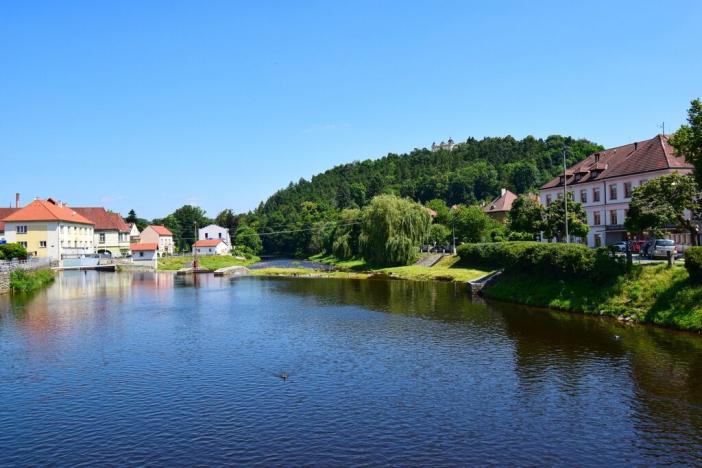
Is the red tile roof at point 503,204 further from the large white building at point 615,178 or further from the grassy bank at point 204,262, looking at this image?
the grassy bank at point 204,262

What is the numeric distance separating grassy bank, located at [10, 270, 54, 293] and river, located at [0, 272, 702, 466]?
786 inches

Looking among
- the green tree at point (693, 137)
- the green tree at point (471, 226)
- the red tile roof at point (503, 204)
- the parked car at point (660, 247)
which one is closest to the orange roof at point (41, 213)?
the green tree at point (471, 226)

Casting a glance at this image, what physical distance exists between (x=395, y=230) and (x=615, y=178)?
28.5 meters

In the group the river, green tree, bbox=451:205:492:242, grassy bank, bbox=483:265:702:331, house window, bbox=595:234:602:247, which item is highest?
green tree, bbox=451:205:492:242

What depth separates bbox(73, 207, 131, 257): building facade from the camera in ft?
364

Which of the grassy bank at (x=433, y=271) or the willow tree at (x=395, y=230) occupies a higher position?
the willow tree at (x=395, y=230)

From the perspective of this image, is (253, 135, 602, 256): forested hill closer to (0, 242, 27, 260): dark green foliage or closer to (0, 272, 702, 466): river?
(0, 242, 27, 260): dark green foliage

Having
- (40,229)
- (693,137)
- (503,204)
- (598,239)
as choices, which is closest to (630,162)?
(598,239)

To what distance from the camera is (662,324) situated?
32.2m

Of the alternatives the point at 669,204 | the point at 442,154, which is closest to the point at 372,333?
the point at 669,204

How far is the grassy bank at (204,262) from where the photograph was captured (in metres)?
98.2

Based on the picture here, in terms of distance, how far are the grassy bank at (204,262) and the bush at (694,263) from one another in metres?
77.9

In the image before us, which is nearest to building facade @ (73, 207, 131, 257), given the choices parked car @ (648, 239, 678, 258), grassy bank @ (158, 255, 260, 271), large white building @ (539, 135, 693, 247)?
grassy bank @ (158, 255, 260, 271)

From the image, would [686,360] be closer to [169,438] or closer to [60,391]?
[169,438]
